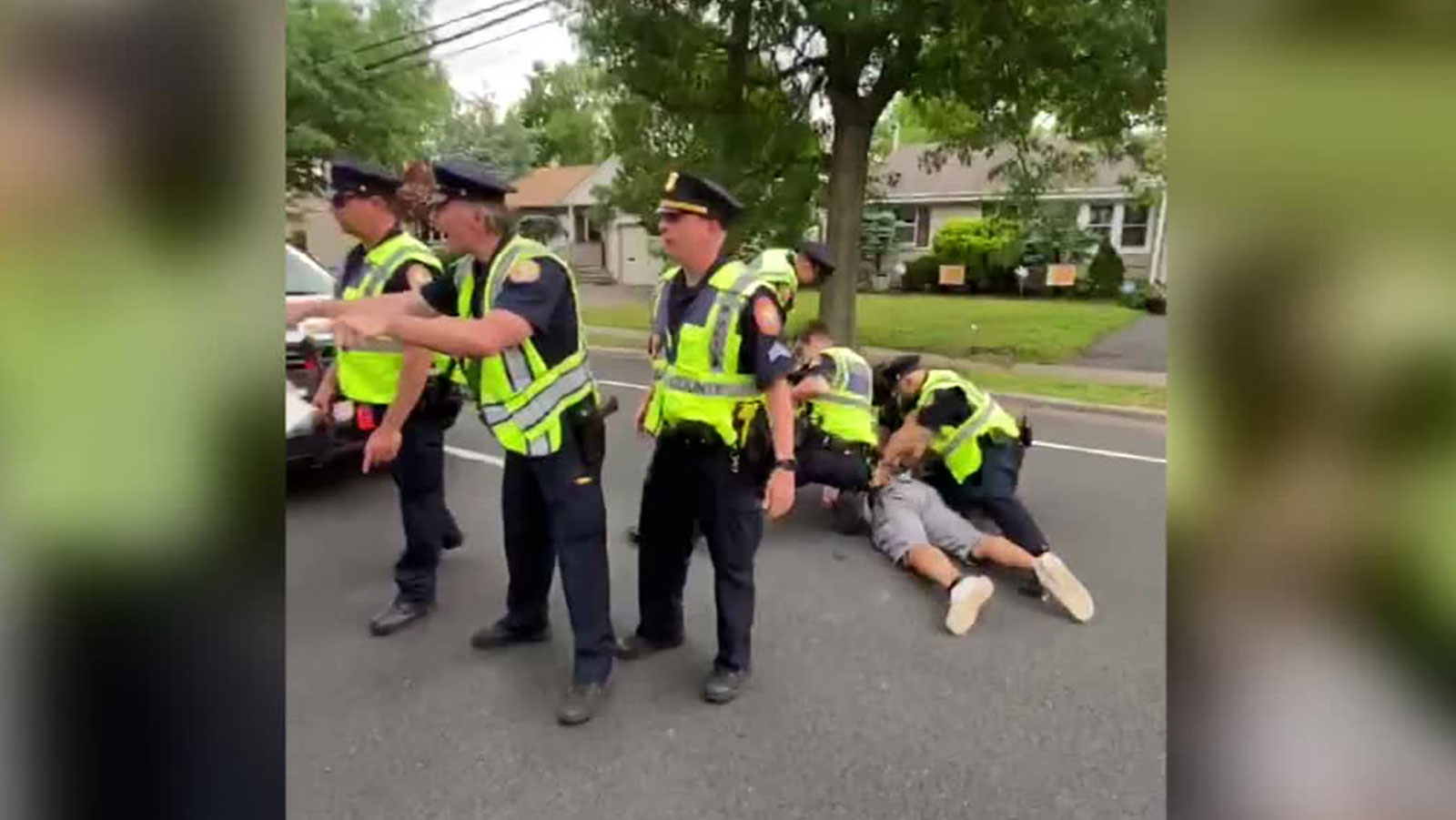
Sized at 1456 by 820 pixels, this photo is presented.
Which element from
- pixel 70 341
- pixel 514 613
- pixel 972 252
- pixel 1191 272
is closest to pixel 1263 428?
pixel 1191 272

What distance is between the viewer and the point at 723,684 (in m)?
2.57

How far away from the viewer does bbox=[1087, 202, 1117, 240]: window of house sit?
48.6 feet

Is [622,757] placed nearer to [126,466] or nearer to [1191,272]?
[126,466]

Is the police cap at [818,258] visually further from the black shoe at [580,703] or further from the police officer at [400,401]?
the black shoe at [580,703]

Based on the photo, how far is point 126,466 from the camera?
0.78 metres

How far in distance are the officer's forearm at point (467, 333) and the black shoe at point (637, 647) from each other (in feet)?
3.55

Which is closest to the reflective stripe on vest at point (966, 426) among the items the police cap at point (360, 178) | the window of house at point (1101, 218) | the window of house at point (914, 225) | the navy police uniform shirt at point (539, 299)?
the navy police uniform shirt at point (539, 299)

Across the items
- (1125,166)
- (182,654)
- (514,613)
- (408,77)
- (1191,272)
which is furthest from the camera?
(1125,166)

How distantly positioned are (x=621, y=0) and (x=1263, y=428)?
5.39m

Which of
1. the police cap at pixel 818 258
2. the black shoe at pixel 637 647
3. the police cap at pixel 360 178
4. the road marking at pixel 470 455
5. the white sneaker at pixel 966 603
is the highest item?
the police cap at pixel 360 178

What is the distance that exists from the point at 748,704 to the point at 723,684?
0.08 metres

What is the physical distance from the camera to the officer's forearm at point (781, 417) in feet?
8.16

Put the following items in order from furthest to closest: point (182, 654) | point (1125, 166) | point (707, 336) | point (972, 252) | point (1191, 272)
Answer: point (972, 252), point (1125, 166), point (707, 336), point (182, 654), point (1191, 272)

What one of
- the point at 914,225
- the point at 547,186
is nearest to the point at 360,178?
the point at 547,186
